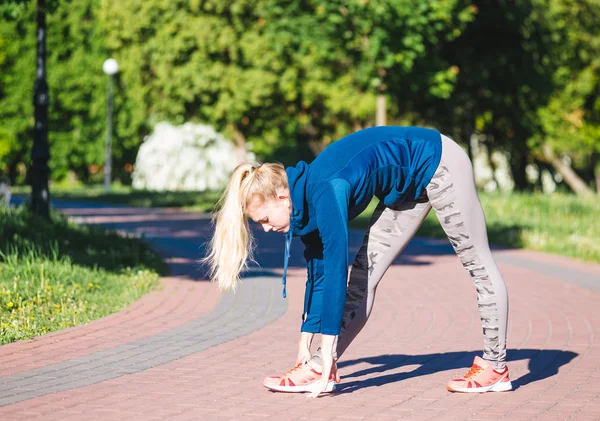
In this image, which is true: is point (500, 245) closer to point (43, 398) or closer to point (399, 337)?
point (399, 337)

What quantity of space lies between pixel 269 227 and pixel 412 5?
1467 cm

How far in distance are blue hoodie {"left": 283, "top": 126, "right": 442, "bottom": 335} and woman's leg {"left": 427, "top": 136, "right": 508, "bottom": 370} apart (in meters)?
0.08

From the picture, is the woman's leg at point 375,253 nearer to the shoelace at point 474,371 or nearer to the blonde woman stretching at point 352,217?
the blonde woman stretching at point 352,217

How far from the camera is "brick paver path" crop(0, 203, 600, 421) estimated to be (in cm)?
482

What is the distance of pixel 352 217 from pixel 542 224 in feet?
39.2

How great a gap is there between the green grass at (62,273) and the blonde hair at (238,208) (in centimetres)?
258

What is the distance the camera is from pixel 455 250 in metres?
4.87

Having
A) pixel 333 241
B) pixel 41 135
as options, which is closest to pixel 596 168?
pixel 41 135

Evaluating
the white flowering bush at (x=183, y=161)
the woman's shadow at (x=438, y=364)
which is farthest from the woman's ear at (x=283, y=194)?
the white flowering bush at (x=183, y=161)

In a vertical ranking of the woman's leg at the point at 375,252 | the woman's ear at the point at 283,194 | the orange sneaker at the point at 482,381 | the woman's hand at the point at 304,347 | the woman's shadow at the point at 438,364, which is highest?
the woman's ear at the point at 283,194

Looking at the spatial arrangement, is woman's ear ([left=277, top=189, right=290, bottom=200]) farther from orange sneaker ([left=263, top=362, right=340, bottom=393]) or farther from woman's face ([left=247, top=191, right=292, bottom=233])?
orange sneaker ([left=263, top=362, right=340, bottom=393])

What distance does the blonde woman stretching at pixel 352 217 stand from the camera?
4.39 metres

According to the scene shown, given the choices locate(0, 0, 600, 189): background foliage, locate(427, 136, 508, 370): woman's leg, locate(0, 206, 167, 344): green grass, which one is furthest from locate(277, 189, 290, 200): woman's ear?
locate(0, 0, 600, 189): background foliage

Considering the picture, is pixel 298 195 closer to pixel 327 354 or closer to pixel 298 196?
pixel 298 196
